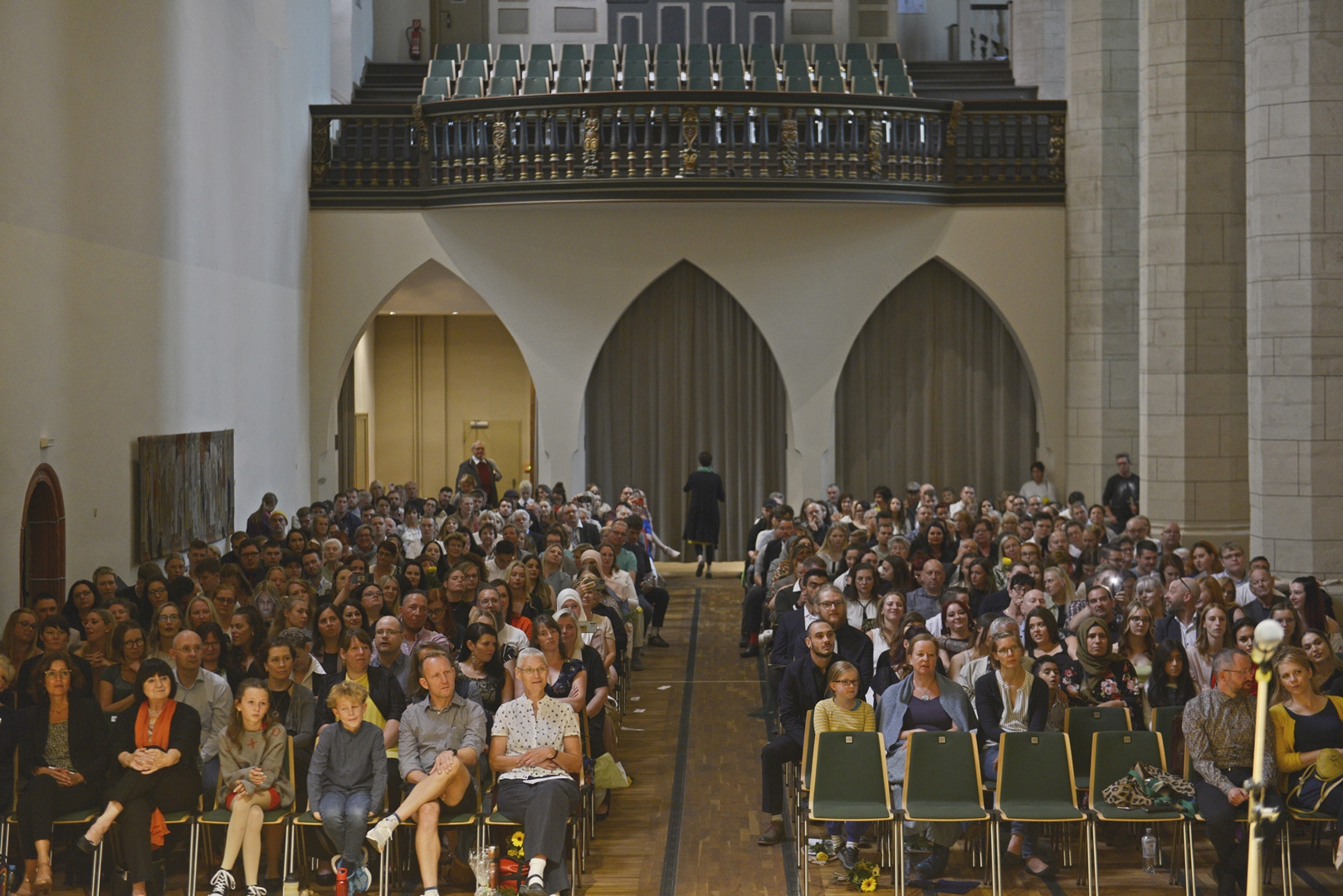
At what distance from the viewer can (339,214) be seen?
17031mm

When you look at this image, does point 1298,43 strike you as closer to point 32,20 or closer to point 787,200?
point 787,200

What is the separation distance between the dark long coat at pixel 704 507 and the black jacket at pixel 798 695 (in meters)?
9.07

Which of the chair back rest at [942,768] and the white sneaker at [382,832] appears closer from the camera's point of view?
the white sneaker at [382,832]

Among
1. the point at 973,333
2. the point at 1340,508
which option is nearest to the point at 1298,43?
the point at 1340,508

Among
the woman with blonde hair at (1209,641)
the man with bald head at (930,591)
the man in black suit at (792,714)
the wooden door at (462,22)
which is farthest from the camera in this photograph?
the wooden door at (462,22)

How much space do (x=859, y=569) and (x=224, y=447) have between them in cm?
658

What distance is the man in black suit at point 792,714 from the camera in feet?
24.8

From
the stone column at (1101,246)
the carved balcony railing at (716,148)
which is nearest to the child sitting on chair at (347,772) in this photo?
the carved balcony railing at (716,148)

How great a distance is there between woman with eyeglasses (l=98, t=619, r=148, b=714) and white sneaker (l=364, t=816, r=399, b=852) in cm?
182

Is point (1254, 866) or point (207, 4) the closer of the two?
point (1254, 866)

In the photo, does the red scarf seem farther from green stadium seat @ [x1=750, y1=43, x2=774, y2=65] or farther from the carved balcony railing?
green stadium seat @ [x1=750, y1=43, x2=774, y2=65]

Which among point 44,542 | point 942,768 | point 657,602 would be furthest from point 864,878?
point 657,602

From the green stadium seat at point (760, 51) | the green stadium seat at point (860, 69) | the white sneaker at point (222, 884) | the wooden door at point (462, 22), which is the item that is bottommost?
the white sneaker at point (222, 884)

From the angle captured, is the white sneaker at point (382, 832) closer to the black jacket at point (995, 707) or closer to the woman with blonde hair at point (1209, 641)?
the black jacket at point (995, 707)
